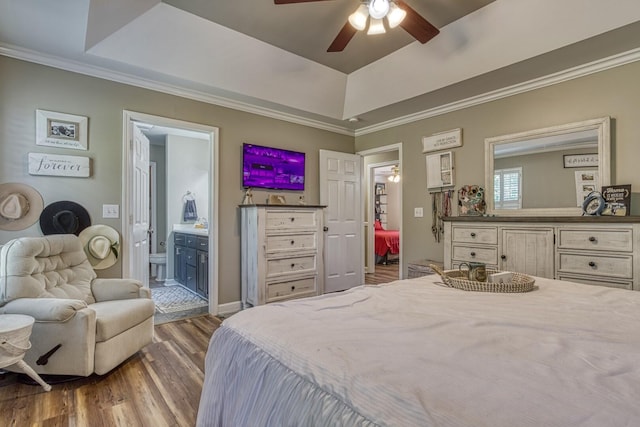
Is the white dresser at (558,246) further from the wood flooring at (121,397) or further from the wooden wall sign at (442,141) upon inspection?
the wood flooring at (121,397)

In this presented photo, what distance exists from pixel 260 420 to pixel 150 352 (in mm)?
2227

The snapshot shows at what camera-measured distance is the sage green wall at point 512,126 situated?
2.66 metres

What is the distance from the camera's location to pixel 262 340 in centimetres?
98

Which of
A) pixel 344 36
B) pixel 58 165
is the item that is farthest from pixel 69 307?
pixel 344 36

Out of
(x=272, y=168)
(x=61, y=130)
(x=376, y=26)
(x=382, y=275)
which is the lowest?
(x=382, y=275)

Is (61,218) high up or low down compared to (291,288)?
up

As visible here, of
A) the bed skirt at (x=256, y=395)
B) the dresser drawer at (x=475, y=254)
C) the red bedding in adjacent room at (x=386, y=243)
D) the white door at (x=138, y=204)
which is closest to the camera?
the bed skirt at (x=256, y=395)

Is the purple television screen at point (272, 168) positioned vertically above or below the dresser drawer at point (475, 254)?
above

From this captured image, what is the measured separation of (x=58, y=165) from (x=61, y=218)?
1.53 ft

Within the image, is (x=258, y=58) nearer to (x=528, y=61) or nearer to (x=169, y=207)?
(x=528, y=61)

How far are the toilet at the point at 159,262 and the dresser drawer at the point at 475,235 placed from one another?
4531mm

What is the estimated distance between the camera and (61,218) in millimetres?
2701

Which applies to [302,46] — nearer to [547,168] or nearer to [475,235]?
[475,235]

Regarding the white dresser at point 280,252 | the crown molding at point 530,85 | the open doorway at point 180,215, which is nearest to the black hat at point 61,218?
the open doorway at point 180,215
